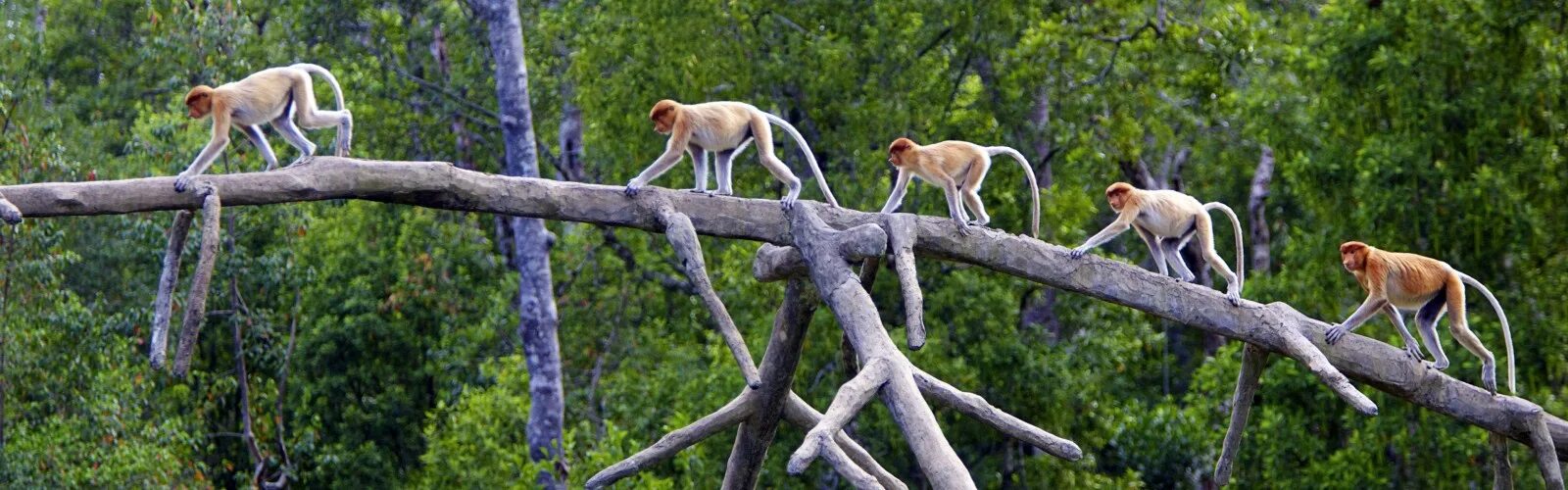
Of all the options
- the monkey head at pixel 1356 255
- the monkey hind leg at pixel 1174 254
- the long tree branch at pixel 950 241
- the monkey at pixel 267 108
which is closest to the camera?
the long tree branch at pixel 950 241

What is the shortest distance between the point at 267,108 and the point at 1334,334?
340 cm

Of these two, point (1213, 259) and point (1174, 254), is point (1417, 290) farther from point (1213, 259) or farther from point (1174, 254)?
point (1174, 254)

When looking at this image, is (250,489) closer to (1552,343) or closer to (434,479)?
(434,479)

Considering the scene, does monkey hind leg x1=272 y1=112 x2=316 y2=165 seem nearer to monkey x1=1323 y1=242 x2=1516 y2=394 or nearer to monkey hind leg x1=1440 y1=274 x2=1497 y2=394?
monkey x1=1323 y1=242 x2=1516 y2=394

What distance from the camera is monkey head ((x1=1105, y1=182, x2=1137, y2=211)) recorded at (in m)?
6.39

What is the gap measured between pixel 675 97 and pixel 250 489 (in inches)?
208

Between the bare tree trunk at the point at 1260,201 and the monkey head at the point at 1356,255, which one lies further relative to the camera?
the bare tree trunk at the point at 1260,201

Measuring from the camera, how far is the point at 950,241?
5.79 m

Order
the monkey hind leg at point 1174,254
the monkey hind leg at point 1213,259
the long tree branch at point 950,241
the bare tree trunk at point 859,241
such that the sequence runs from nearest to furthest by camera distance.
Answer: the bare tree trunk at point 859,241, the long tree branch at point 950,241, the monkey hind leg at point 1213,259, the monkey hind leg at point 1174,254

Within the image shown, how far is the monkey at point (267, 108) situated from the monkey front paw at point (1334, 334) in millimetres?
3058

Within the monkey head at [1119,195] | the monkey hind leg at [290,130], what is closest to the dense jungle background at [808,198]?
the monkey head at [1119,195]

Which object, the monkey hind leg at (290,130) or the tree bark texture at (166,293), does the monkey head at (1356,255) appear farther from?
the tree bark texture at (166,293)

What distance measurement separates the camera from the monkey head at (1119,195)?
21.0 ft

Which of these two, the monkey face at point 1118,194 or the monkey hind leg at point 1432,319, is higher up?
the monkey face at point 1118,194
